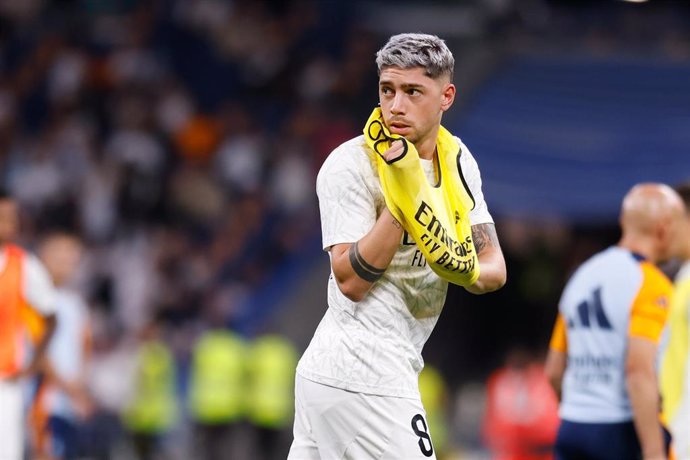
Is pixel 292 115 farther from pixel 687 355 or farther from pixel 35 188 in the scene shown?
pixel 687 355

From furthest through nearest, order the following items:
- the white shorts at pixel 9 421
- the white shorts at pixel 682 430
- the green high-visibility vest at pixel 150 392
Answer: the green high-visibility vest at pixel 150 392
the white shorts at pixel 9 421
the white shorts at pixel 682 430

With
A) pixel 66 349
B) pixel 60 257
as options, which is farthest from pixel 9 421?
pixel 60 257

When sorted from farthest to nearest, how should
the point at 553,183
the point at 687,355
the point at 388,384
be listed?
the point at 553,183, the point at 687,355, the point at 388,384

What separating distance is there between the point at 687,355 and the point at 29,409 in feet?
18.5

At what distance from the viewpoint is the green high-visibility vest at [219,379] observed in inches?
555

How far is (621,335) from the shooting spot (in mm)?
6250

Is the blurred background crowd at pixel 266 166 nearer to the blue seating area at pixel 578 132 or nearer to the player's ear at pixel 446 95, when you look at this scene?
the blue seating area at pixel 578 132

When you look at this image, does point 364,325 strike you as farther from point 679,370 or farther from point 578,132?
point 578,132

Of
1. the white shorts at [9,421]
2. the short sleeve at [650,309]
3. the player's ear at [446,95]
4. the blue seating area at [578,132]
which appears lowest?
the white shorts at [9,421]

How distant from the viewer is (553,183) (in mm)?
14250

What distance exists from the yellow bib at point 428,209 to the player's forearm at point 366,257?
0.05 meters

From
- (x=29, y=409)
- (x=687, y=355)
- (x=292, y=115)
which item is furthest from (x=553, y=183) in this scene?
(x=687, y=355)

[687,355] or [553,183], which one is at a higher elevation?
[553,183]

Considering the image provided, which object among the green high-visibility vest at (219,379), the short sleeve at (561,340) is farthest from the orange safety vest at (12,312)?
the green high-visibility vest at (219,379)
